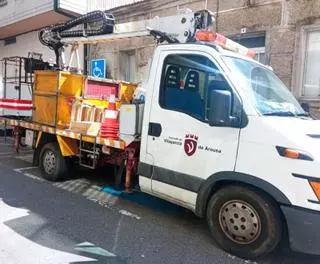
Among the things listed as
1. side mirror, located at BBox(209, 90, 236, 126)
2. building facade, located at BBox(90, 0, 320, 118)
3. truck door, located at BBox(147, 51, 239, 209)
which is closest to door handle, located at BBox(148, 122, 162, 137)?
truck door, located at BBox(147, 51, 239, 209)

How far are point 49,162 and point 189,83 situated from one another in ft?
11.8

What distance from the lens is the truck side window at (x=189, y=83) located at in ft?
13.4

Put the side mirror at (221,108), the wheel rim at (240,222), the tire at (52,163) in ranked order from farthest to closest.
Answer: the tire at (52,163)
the wheel rim at (240,222)
the side mirror at (221,108)

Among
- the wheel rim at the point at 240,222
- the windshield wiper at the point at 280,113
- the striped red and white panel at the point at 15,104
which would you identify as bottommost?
the wheel rim at the point at 240,222

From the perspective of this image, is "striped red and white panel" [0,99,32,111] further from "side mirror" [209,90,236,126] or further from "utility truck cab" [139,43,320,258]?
"side mirror" [209,90,236,126]

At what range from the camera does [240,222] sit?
152 inches

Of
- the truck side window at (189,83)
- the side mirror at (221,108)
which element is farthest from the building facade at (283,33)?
the side mirror at (221,108)

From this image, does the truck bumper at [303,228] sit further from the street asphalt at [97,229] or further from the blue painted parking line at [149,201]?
the blue painted parking line at [149,201]

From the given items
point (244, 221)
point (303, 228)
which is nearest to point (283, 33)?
point (244, 221)

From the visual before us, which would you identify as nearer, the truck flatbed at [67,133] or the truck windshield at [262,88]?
the truck windshield at [262,88]

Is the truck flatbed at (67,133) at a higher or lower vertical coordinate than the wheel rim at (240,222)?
higher

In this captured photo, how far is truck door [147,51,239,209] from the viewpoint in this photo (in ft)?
13.1

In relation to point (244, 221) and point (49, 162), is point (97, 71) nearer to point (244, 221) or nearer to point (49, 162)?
point (49, 162)

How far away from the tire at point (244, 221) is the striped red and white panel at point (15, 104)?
642 centimetres
